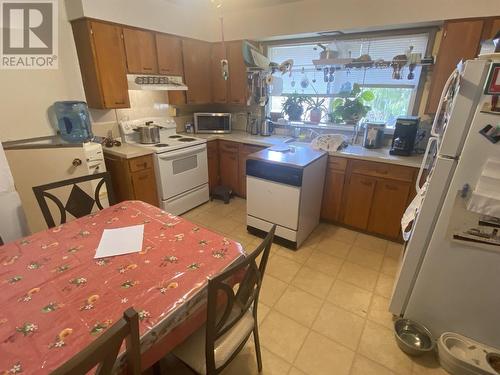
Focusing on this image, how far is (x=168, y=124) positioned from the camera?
11.4 feet

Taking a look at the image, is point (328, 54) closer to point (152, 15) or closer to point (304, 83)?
point (304, 83)

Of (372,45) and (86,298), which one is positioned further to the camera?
(372,45)

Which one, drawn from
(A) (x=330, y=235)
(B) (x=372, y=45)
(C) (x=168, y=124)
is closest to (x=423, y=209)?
(A) (x=330, y=235)

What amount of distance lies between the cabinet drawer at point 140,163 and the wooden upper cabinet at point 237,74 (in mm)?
1538

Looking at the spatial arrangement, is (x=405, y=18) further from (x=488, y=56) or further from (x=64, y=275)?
(x=64, y=275)

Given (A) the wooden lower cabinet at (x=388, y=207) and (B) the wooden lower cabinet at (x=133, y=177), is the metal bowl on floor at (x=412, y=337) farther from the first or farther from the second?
(B) the wooden lower cabinet at (x=133, y=177)

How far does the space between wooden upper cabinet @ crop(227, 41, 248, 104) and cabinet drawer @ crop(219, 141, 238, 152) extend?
0.62 metres

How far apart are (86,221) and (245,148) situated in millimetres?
2156

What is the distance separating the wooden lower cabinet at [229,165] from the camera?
347cm

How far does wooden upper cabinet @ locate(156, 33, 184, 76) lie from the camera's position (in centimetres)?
299

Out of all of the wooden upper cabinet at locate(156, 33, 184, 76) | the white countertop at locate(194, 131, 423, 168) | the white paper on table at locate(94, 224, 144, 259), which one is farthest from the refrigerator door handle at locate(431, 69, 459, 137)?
the wooden upper cabinet at locate(156, 33, 184, 76)

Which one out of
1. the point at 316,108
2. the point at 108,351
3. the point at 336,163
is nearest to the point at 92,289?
the point at 108,351

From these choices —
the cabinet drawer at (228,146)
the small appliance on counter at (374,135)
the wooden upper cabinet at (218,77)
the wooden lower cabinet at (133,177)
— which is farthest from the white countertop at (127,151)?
the small appliance on counter at (374,135)

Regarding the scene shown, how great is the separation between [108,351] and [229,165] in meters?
3.04
